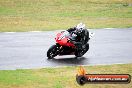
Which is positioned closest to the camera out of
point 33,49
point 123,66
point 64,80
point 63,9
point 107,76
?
point 107,76

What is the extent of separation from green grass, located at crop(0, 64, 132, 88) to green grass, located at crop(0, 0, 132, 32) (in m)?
10.2

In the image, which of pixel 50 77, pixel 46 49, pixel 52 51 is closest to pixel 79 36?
pixel 52 51

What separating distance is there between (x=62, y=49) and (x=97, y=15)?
14.1m

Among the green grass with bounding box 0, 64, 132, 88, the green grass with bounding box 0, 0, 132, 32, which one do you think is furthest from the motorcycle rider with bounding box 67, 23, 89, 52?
the green grass with bounding box 0, 0, 132, 32

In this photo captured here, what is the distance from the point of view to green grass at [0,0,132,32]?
3014 cm

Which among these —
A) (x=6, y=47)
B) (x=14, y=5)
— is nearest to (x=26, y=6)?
(x=14, y=5)

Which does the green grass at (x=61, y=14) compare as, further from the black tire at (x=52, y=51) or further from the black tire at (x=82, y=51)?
the black tire at (x=52, y=51)

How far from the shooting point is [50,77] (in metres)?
17.2

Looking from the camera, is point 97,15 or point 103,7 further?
point 103,7

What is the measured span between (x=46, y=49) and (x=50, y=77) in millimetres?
5625

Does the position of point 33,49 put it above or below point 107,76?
below

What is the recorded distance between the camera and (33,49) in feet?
74.4

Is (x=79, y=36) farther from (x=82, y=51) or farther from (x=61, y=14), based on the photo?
(x=61, y=14)

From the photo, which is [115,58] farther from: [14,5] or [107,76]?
[14,5]
